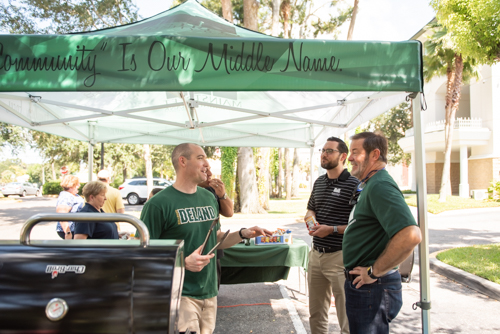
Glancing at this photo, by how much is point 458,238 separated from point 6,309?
11.5m

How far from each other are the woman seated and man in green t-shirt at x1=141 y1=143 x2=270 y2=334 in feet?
4.02

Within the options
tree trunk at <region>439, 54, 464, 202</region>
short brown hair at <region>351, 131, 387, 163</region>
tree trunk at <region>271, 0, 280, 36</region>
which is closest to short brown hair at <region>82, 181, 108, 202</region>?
short brown hair at <region>351, 131, 387, 163</region>

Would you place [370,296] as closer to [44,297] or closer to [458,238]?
[44,297]

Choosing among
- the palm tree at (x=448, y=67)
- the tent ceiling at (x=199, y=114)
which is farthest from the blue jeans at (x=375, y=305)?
the palm tree at (x=448, y=67)

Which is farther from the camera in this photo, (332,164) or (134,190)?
(134,190)

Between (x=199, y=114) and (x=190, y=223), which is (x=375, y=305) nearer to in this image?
(x=190, y=223)

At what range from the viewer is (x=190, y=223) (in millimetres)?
2328

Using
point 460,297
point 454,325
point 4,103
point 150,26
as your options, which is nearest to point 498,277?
point 460,297

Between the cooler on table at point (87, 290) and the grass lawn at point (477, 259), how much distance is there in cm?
609

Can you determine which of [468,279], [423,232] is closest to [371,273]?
[423,232]

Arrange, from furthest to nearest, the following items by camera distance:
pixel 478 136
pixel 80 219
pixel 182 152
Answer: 1. pixel 478 136
2. pixel 182 152
3. pixel 80 219

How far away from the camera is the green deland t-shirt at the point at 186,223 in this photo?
2.26 meters

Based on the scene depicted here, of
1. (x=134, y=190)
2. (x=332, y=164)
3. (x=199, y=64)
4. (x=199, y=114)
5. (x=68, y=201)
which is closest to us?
(x=199, y=64)

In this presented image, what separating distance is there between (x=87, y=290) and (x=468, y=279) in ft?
21.5
